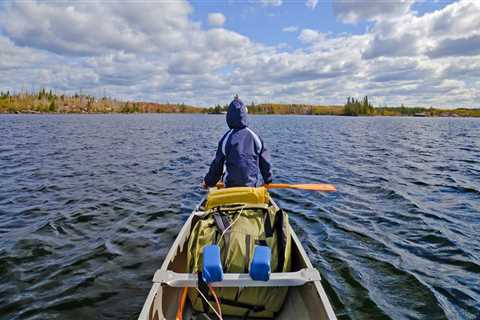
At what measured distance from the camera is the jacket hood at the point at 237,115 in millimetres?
6480

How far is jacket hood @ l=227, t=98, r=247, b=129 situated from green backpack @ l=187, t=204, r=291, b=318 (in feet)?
8.01

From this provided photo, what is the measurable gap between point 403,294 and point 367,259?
136 centimetres

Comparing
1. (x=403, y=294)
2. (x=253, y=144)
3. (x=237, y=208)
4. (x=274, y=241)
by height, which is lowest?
(x=403, y=294)

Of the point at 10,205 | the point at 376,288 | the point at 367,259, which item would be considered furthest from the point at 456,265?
the point at 10,205

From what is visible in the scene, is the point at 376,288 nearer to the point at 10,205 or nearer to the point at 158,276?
the point at 158,276

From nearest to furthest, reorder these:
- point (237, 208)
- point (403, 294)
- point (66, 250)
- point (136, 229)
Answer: point (237, 208)
point (403, 294)
point (66, 250)
point (136, 229)

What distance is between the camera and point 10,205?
35.3ft

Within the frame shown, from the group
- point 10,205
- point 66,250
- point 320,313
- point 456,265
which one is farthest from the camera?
point 10,205

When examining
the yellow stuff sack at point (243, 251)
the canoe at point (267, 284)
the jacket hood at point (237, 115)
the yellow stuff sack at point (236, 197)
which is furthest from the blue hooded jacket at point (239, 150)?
the canoe at point (267, 284)

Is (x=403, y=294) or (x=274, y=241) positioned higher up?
(x=274, y=241)

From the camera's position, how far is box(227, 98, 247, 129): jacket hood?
6.48 m

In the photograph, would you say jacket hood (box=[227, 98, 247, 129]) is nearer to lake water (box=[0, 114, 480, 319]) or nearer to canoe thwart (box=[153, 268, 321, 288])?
canoe thwart (box=[153, 268, 321, 288])

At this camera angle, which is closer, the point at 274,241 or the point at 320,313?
the point at 320,313

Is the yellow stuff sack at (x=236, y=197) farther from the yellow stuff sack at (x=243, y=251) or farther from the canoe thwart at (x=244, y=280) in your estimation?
the canoe thwart at (x=244, y=280)
